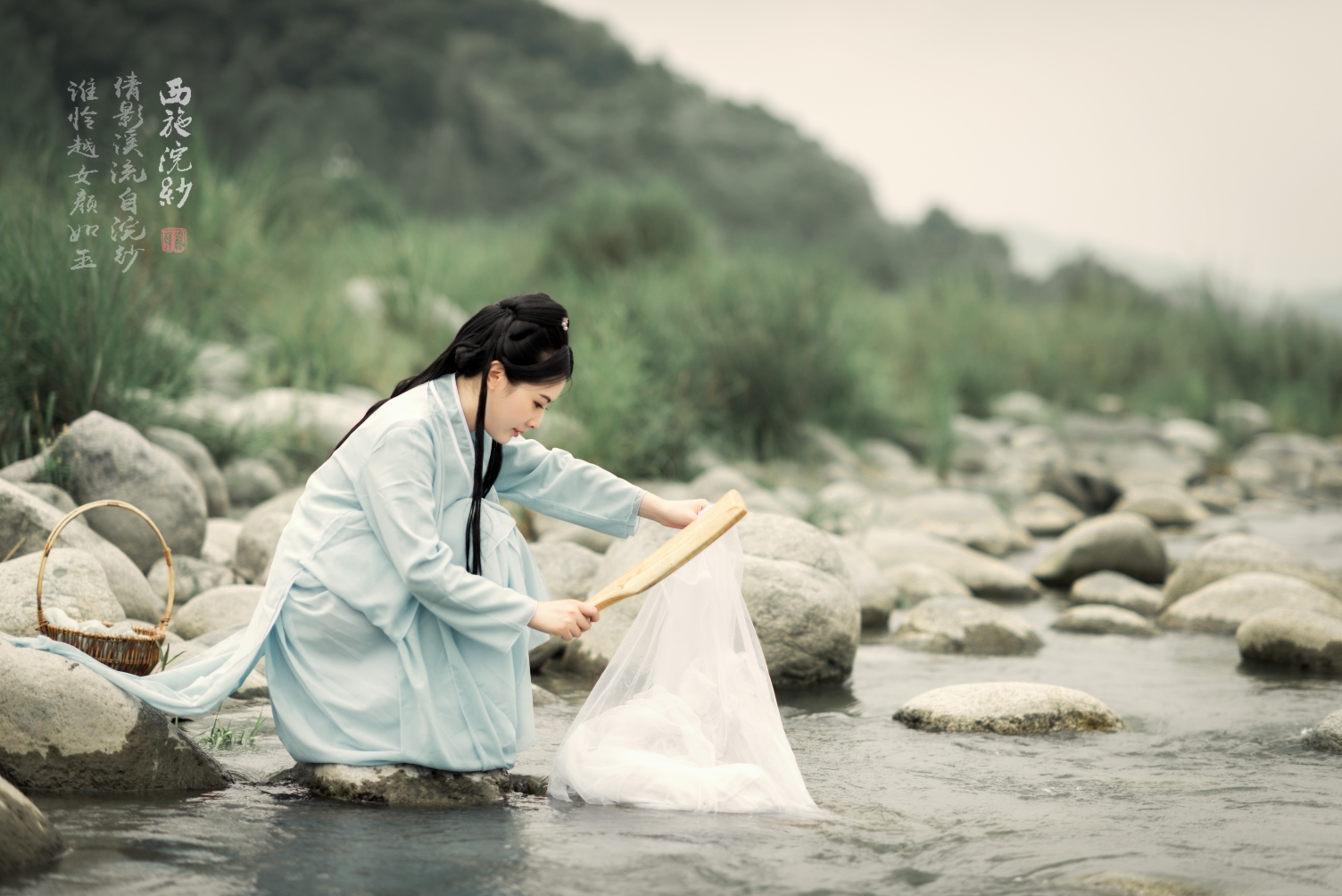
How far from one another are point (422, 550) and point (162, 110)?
16.6 meters

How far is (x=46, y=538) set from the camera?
471 centimetres

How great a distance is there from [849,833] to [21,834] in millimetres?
1946

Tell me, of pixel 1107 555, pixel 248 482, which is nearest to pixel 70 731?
pixel 248 482

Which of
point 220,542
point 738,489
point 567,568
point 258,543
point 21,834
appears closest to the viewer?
point 21,834

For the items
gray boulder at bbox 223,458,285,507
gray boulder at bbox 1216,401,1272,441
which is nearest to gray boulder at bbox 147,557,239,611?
gray boulder at bbox 223,458,285,507

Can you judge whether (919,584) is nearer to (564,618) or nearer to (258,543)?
(258,543)

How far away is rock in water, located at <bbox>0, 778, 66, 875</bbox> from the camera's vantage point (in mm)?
2625

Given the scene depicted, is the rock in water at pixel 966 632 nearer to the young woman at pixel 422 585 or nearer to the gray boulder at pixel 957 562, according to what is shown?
the gray boulder at pixel 957 562

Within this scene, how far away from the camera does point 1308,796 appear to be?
359 centimetres

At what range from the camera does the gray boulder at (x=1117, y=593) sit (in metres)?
7.27

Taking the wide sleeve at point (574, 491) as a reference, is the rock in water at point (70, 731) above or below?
below

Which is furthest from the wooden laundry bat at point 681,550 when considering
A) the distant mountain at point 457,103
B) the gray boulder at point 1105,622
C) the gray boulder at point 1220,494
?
the distant mountain at point 457,103

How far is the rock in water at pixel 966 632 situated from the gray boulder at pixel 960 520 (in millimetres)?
2872

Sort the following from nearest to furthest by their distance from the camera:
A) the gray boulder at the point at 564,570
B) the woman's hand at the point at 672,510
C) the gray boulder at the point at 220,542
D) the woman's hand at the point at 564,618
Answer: the woman's hand at the point at 564,618 → the woman's hand at the point at 672,510 → the gray boulder at the point at 564,570 → the gray boulder at the point at 220,542
